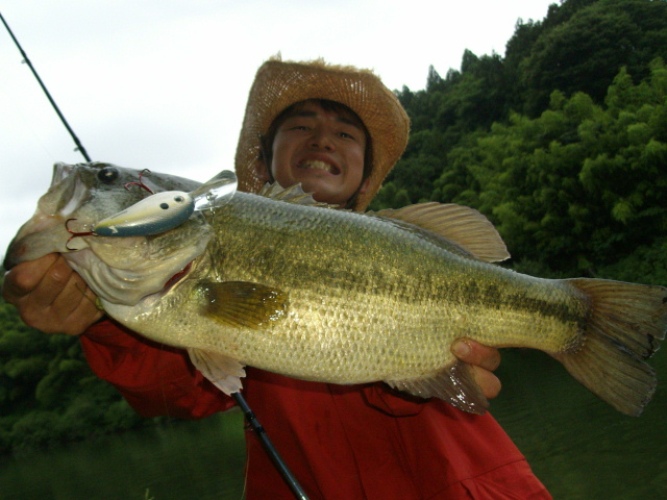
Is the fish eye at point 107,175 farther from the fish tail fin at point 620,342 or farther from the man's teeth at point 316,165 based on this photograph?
the fish tail fin at point 620,342

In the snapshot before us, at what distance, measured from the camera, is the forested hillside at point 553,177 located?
26.0 metres

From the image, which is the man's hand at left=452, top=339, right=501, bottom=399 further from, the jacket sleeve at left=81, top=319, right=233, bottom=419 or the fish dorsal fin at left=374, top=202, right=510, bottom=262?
the jacket sleeve at left=81, top=319, right=233, bottom=419

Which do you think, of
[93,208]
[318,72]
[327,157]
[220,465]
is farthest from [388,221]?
[220,465]

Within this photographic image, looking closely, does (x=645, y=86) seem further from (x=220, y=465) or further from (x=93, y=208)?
(x=93, y=208)

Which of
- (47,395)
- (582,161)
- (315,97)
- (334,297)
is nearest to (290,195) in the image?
(334,297)

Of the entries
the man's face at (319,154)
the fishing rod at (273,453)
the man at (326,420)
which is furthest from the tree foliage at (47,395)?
the fishing rod at (273,453)

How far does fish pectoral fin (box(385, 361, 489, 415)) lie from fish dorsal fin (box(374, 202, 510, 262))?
0.59m

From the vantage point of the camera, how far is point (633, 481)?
31.9 feet

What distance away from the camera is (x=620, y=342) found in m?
2.61

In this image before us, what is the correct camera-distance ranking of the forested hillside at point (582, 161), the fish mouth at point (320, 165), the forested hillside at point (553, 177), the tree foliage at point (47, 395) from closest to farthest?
1. the fish mouth at point (320, 165)
2. the forested hillside at point (582, 161)
3. the forested hillside at point (553, 177)
4. the tree foliage at point (47, 395)

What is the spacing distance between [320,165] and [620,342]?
2.29 m

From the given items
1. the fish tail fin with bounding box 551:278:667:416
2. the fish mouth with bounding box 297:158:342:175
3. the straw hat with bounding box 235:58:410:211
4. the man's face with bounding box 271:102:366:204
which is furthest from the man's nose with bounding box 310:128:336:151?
the fish tail fin with bounding box 551:278:667:416

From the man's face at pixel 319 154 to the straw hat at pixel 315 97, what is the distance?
0.48ft

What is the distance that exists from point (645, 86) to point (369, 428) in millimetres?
34303
